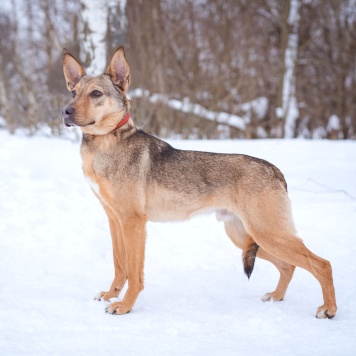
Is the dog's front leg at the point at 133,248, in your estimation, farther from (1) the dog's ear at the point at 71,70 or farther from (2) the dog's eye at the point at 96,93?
(1) the dog's ear at the point at 71,70

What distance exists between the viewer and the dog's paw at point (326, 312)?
4223 millimetres

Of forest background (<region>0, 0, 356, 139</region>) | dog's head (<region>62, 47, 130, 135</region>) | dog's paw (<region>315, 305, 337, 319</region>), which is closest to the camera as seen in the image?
dog's paw (<region>315, 305, 337, 319</region>)

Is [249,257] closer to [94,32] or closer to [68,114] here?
[68,114]

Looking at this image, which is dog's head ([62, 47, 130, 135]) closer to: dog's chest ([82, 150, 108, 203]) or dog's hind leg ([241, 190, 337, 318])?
dog's chest ([82, 150, 108, 203])

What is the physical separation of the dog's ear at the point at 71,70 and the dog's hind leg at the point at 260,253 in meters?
2.00

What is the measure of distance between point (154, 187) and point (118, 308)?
3.87 ft

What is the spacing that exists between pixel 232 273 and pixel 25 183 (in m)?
3.67

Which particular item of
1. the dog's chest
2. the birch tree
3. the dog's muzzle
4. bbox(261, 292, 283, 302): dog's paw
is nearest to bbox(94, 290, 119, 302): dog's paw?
the dog's chest

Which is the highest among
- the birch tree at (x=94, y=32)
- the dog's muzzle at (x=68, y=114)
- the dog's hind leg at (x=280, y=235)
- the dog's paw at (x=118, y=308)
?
the birch tree at (x=94, y=32)

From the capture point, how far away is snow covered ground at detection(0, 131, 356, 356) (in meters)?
3.63

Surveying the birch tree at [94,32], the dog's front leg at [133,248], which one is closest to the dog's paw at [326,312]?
the dog's front leg at [133,248]

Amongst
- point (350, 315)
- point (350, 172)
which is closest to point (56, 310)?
point (350, 315)

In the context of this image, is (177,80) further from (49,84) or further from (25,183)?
(25,183)

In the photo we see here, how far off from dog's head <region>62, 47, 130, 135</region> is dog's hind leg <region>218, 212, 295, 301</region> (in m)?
1.47
